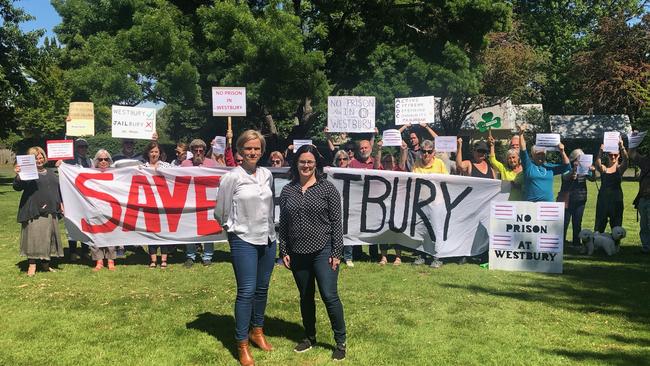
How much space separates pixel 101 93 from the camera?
1881 cm

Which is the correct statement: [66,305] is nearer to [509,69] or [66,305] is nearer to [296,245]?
[296,245]

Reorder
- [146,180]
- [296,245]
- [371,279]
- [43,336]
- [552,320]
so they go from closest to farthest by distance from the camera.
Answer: [296,245] < [43,336] < [552,320] < [371,279] < [146,180]

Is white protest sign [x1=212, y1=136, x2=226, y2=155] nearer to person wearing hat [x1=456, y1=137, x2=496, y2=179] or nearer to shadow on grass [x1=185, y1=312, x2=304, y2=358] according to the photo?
person wearing hat [x1=456, y1=137, x2=496, y2=179]

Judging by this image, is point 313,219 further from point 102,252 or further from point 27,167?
point 102,252

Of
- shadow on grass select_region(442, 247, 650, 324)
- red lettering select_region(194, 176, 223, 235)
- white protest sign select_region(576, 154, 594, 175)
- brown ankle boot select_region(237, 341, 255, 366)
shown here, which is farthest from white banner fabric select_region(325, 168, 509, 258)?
brown ankle boot select_region(237, 341, 255, 366)

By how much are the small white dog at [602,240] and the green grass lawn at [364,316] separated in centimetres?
66

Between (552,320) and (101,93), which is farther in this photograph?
(101,93)

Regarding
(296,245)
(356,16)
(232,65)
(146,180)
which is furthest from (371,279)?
(356,16)

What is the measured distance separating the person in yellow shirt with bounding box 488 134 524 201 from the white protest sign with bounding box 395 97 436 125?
6.72ft

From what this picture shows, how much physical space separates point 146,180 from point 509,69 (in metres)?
30.5

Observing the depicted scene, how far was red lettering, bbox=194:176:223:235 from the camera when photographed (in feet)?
27.1

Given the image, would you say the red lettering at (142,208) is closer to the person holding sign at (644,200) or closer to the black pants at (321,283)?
the black pants at (321,283)

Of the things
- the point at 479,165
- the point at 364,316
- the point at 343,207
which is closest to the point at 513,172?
the point at 479,165

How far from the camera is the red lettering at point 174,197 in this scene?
823cm
